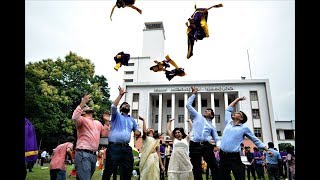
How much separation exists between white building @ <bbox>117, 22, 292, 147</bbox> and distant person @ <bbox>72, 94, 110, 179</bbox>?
1407 inches

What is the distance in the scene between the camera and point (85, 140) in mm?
5133

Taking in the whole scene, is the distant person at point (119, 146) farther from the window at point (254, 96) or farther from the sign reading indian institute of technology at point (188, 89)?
the window at point (254, 96)

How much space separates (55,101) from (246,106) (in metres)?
26.4

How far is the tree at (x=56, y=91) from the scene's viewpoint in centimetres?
2778

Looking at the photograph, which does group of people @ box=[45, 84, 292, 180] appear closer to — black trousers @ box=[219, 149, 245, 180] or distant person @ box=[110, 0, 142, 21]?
black trousers @ box=[219, 149, 245, 180]

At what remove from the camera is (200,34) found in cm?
515

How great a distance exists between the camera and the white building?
39250 mm

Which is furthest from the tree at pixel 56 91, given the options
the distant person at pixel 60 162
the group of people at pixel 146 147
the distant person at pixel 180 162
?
the distant person at pixel 180 162

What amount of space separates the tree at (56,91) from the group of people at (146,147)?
2272 centimetres

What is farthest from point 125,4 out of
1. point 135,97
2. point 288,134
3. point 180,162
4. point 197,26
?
point 288,134

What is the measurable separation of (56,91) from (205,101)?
25.1 m
